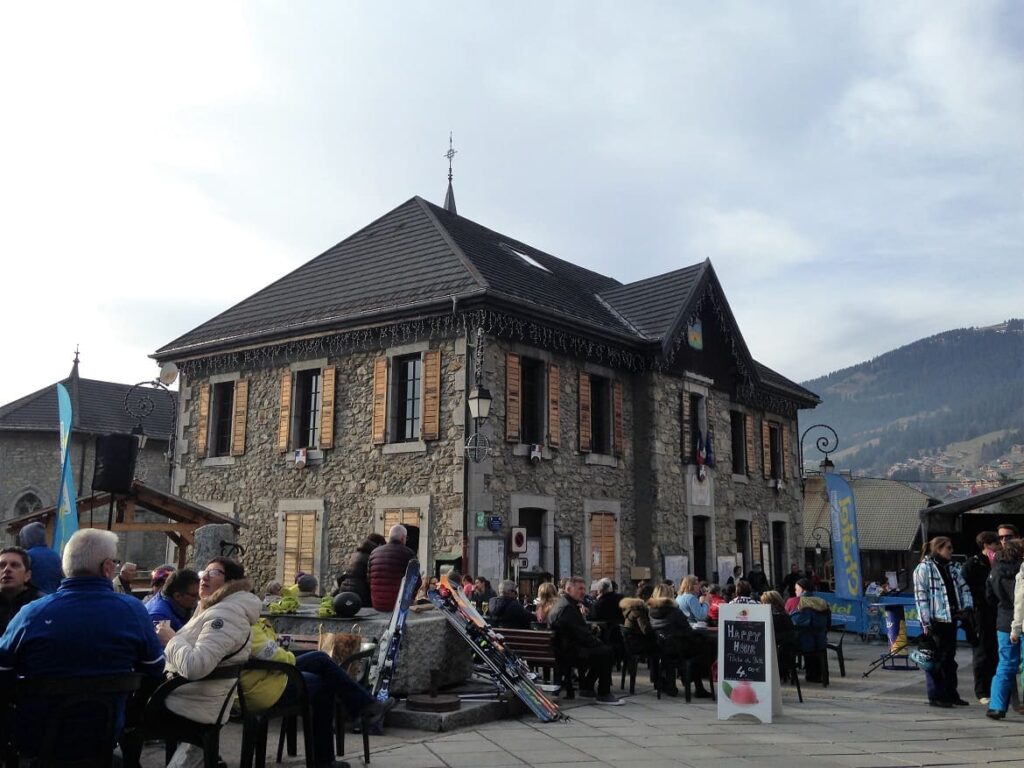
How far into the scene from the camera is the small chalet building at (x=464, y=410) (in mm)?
15312

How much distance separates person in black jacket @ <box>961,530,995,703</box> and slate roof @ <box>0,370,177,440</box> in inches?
944

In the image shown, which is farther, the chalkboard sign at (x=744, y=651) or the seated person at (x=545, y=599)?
the seated person at (x=545, y=599)

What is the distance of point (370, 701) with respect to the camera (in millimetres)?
5590

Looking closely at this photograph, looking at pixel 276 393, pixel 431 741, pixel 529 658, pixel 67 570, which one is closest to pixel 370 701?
pixel 431 741

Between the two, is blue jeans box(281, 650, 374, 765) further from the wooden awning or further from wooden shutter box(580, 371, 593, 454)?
wooden shutter box(580, 371, 593, 454)

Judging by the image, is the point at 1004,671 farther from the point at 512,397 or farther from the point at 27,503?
the point at 27,503

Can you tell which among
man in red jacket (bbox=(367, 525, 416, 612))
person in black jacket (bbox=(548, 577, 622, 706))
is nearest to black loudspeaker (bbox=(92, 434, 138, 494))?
man in red jacket (bbox=(367, 525, 416, 612))

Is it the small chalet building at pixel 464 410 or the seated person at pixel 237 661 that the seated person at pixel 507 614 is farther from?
the seated person at pixel 237 661

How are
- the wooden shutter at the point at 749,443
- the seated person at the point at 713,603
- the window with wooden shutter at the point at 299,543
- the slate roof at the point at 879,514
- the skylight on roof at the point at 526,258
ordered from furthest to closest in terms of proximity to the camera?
1. the slate roof at the point at 879,514
2. the wooden shutter at the point at 749,443
3. the skylight on roof at the point at 526,258
4. the window with wooden shutter at the point at 299,543
5. the seated person at the point at 713,603

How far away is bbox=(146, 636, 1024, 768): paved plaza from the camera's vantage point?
6031mm

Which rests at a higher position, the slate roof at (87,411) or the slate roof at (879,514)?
the slate roof at (87,411)

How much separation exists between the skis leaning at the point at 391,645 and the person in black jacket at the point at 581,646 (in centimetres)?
211

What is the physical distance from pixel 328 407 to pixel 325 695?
1188 centimetres

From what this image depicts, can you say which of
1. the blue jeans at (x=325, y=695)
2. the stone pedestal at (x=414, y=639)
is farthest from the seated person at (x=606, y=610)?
the blue jeans at (x=325, y=695)
